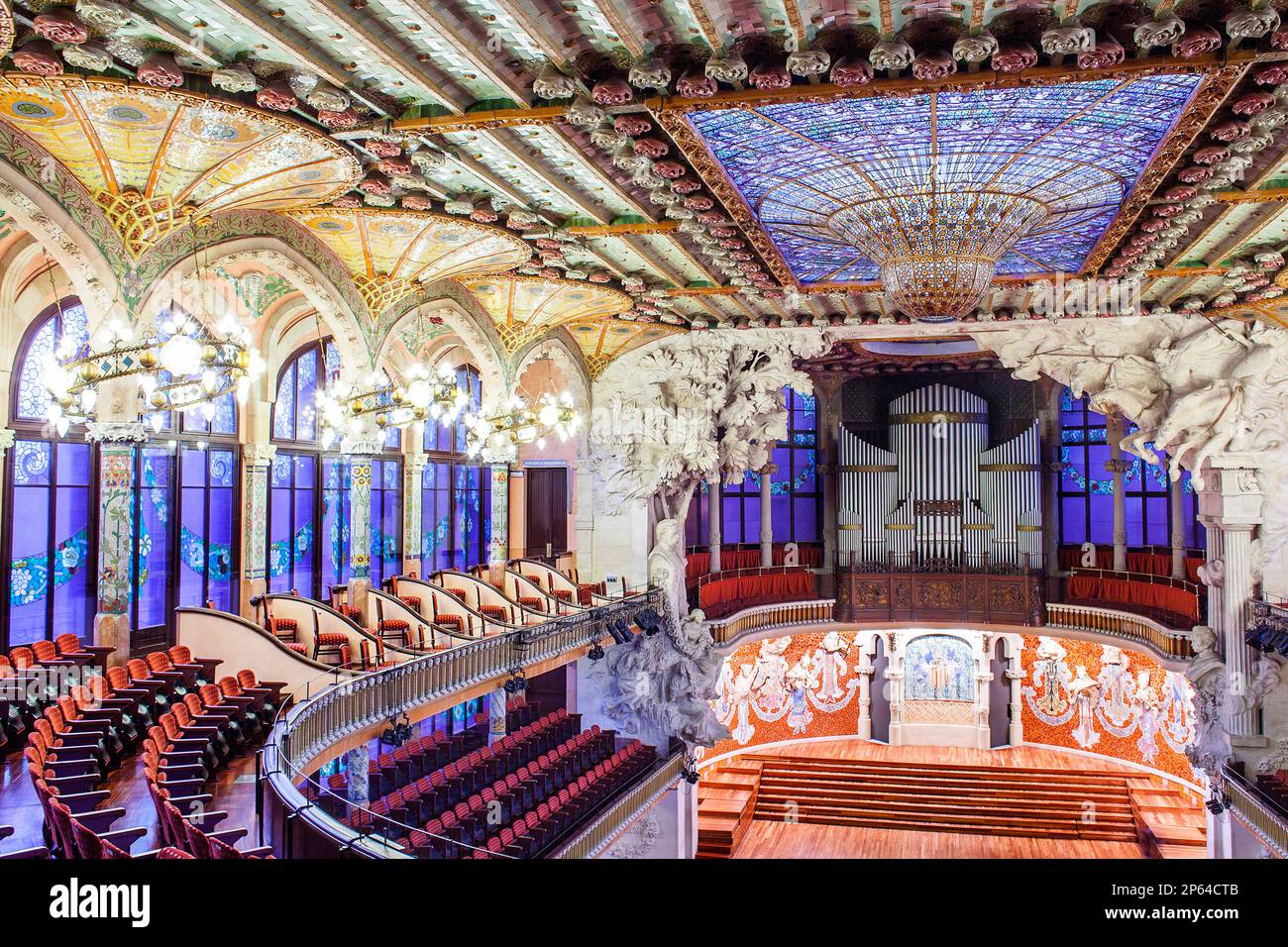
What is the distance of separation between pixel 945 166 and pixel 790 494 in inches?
590

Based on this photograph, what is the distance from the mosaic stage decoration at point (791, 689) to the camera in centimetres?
2233

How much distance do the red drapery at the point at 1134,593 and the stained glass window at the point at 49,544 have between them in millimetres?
17791

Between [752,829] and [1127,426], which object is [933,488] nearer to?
[1127,426]

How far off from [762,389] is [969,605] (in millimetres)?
7308

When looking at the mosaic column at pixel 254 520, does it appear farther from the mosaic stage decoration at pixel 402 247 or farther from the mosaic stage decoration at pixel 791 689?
the mosaic stage decoration at pixel 791 689

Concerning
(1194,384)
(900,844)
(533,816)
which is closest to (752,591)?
(900,844)

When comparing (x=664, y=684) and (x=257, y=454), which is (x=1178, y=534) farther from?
(x=257, y=454)

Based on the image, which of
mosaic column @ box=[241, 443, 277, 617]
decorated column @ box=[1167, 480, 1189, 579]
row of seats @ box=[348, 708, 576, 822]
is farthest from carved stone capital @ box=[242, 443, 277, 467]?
Result: decorated column @ box=[1167, 480, 1189, 579]

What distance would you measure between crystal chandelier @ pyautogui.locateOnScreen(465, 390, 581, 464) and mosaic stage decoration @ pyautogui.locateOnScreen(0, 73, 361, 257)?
15.7 ft

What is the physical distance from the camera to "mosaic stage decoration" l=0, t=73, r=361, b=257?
7105mm

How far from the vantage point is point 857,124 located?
26.2ft

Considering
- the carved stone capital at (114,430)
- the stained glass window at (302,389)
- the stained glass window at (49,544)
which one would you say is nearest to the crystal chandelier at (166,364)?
the carved stone capital at (114,430)

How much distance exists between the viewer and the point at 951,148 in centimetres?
862
